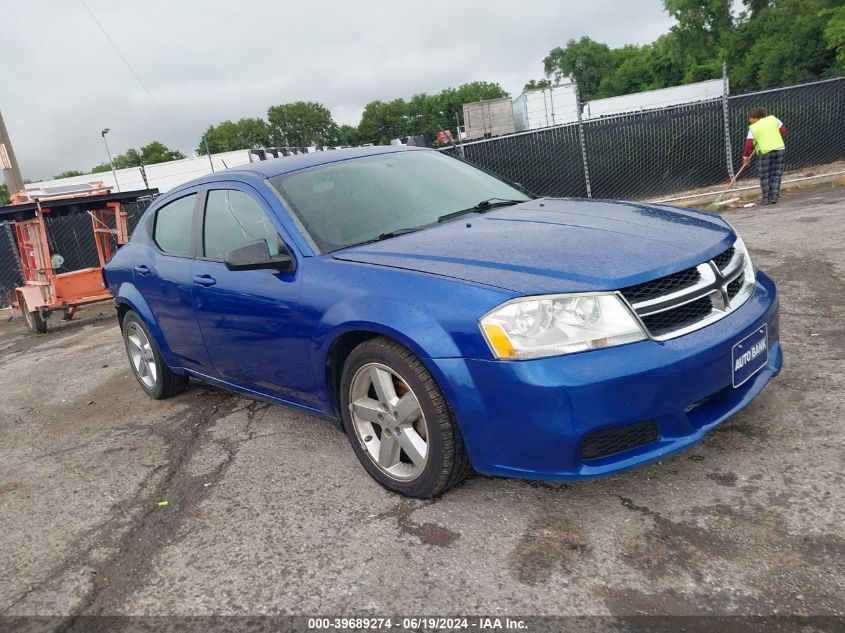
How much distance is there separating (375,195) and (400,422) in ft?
4.52

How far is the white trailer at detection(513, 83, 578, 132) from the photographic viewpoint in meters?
39.5

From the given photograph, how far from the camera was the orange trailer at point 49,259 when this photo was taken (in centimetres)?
1023

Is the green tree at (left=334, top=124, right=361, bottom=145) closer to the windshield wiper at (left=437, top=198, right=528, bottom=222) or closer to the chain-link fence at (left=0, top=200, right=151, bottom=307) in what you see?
the chain-link fence at (left=0, top=200, right=151, bottom=307)

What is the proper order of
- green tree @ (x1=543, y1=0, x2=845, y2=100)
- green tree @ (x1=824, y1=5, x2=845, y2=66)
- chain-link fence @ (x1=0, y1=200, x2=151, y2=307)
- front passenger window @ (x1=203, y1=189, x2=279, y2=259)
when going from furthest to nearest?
1. green tree @ (x1=543, y1=0, x2=845, y2=100)
2. green tree @ (x1=824, y1=5, x2=845, y2=66)
3. chain-link fence @ (x1=0, y1=200, x2=151, y2=307)
4. front passenger window @ (x1=203, y1=189, x2=279, y2=259)

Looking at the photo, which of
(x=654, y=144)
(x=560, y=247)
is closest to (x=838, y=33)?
(x=654, y=144)

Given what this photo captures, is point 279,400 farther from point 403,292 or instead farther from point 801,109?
point 801,109

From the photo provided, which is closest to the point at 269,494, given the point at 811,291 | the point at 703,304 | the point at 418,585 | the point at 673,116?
the point at 418,585

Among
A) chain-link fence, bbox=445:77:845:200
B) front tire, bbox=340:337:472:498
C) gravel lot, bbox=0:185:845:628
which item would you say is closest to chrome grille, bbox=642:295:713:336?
gravel lot, bbox=0:185:845:628

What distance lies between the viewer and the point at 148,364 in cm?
543

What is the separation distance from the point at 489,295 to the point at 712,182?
42.4 ft

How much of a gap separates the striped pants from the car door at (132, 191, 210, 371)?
393 inches

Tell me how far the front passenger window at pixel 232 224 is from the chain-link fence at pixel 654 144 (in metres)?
9.53

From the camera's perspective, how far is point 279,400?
12.8ft

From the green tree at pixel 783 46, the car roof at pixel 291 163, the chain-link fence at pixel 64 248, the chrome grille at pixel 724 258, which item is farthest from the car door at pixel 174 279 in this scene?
the green tree at pixel 783 46
